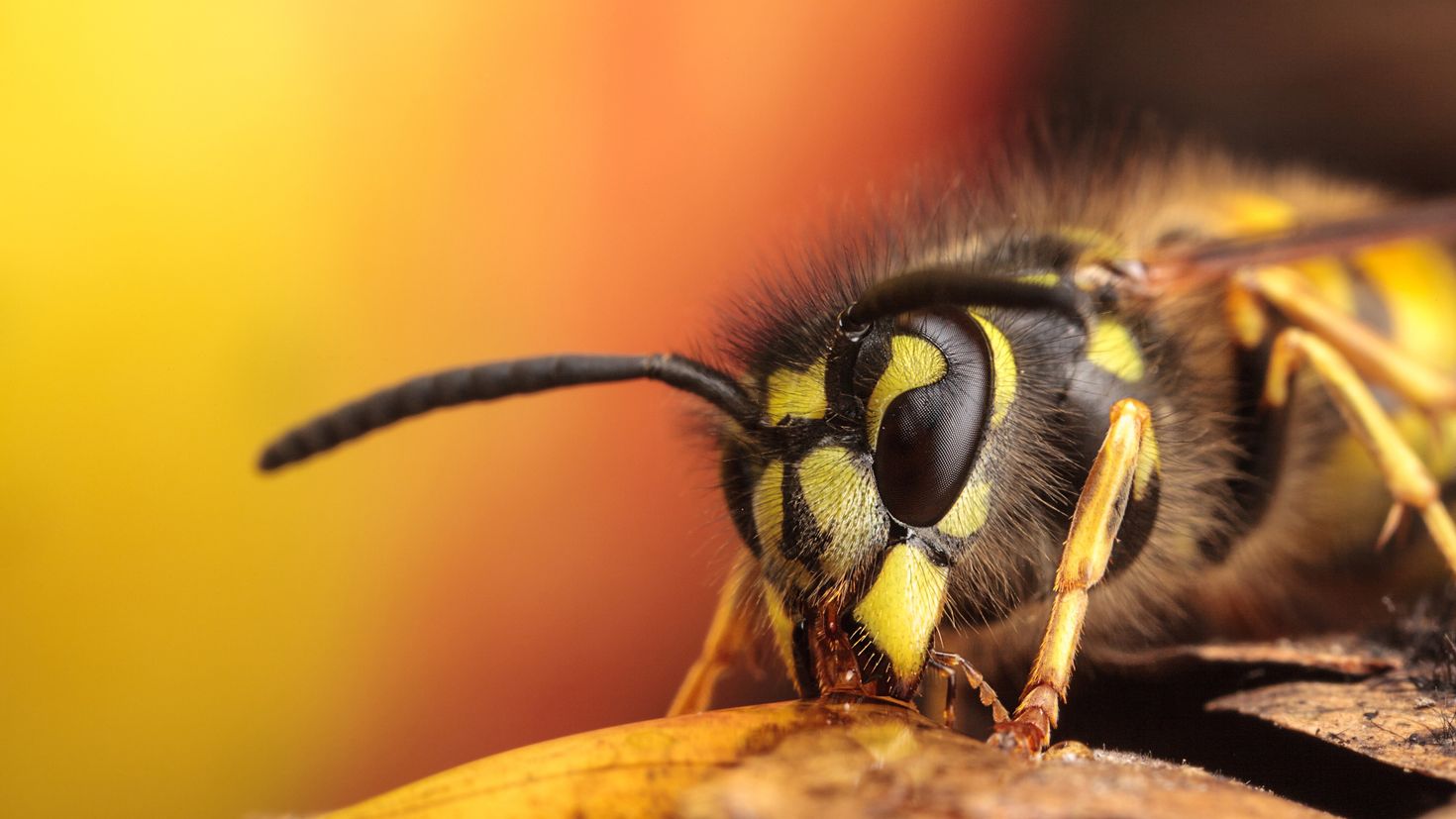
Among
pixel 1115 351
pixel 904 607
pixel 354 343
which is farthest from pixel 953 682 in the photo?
pixel 354 343

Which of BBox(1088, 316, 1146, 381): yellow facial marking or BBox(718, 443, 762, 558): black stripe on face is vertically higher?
BBox(1088, 316, 1146, 381): yellow facial marking

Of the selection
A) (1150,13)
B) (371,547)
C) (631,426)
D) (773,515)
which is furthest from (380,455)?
(1150,13)

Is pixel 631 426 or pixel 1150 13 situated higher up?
pixel 1150 13

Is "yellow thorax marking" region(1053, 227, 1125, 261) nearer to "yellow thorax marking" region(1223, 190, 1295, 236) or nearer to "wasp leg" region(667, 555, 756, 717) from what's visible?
"yellow thorax marking" region(1223, 190, 1295, 236)

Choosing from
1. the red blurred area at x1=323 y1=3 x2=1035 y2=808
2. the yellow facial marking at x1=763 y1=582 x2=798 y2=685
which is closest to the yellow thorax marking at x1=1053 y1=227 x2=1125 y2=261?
the yellow facial marking at x1=763 y1=582 x2=798 y2=685

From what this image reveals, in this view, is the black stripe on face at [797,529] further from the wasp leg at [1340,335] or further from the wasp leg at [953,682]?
the wasp leg at [1340,335]

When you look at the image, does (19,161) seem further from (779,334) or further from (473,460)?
(779,334)
